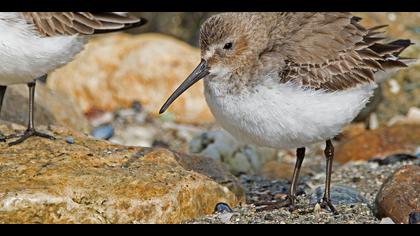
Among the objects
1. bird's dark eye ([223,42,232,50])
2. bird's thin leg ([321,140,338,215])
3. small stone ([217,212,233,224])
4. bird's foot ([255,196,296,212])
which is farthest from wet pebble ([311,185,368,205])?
bird's dark eye ([223,42,232,50])

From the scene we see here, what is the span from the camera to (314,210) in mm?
6531

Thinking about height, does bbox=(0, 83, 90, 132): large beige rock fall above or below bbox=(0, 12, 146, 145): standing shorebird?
below

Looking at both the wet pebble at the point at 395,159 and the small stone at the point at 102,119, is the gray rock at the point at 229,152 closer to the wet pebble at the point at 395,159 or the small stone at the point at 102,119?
the wet pebble at the point at 395,159

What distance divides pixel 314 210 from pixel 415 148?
273 centimetres

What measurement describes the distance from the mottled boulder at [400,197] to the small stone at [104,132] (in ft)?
Answer: 13.0

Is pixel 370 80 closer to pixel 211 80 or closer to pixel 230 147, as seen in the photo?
pixel 211 80

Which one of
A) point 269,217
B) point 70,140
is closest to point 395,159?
→ point 269,217

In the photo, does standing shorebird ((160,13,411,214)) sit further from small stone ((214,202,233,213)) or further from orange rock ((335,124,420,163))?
orange rock ((335,124,420,163))

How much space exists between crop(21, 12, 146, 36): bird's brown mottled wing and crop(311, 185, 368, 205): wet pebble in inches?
98.0

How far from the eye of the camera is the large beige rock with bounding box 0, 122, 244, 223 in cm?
583

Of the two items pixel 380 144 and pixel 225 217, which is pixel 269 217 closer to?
pixel 225 217

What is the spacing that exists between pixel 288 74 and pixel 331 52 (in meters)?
0.60

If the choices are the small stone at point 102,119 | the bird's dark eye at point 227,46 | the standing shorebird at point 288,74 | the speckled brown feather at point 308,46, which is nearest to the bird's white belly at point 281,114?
the standing shorebird at point 288,74

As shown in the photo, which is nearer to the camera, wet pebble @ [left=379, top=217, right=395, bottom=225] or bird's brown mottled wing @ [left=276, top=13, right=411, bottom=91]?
wet pebble @ [left=379, top=217, right=395, bottom=225]
